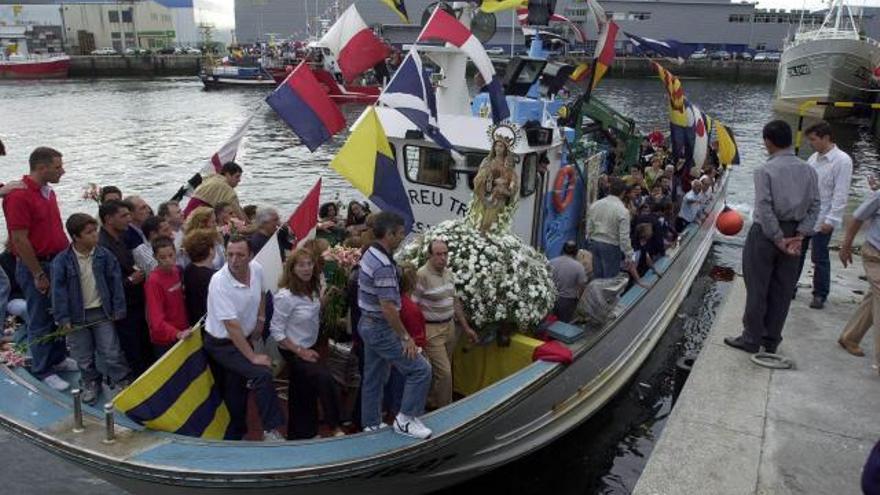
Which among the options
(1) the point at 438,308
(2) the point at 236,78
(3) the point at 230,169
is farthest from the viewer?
(2) the point at 236,78

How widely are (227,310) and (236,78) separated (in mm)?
54840

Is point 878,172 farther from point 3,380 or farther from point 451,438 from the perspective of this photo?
point 3,380

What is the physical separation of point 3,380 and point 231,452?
2121 millimetres

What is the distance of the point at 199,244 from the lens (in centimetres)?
479

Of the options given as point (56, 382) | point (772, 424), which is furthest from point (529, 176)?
point (56, 382)

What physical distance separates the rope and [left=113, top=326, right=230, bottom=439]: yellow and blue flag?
4.40 m

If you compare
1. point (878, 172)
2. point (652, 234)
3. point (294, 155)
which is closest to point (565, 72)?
point (652, 234)

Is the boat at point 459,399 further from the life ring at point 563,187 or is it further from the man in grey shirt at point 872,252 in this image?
the man in grey shirt at point 872,252

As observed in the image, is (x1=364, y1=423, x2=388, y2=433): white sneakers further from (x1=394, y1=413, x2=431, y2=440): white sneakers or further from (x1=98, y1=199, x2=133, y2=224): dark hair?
(x1=98, y1=199, x2=133, y2=224): dark hair

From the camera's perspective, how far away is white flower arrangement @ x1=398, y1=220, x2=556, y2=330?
18.5 feet

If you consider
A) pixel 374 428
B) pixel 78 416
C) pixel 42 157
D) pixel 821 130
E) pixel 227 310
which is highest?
pixel 821 130

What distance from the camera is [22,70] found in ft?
200

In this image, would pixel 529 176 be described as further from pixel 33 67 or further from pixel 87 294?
pixel 33 67

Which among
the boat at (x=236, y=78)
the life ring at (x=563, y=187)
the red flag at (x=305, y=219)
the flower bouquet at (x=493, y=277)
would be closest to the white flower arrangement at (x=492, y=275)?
the flower bouquet at (x=493, y=277)
